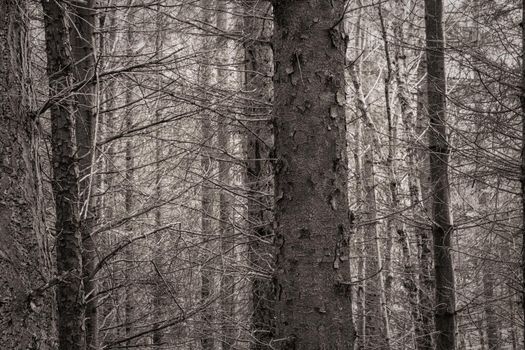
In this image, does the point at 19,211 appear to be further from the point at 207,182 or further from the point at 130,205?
the point at 130,205

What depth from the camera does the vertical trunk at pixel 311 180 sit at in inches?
128

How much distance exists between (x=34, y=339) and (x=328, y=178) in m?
1.74

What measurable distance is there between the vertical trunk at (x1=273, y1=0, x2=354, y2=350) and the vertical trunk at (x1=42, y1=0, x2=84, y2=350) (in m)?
1.35

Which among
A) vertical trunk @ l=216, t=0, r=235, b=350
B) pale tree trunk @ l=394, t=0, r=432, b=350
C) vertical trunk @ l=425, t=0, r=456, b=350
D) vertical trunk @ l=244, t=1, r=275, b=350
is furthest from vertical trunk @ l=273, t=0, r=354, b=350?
pale tree trunk @ l=394, t=0, r=432, b=350

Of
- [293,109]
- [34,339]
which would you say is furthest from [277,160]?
[34,339]

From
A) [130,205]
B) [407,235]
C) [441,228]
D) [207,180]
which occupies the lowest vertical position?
[441,228]

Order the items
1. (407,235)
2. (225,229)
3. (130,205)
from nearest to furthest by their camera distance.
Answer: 1. (225,229)
2. (407,235)
3. (130,205)

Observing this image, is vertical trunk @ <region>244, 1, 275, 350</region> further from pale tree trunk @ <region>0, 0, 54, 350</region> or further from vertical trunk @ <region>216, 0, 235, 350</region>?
pale tree trunk @ <region>0, 0, 54, 350</region>

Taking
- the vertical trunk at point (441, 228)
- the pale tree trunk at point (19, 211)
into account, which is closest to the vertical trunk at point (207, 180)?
the pale tree trunk at point (19, 211)

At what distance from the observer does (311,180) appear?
3.32m

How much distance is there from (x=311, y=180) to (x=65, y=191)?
1.72 metres

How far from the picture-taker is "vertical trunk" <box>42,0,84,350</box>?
378cm

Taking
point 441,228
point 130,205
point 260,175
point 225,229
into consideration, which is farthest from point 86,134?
point 130,205

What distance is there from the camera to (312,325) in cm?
323
